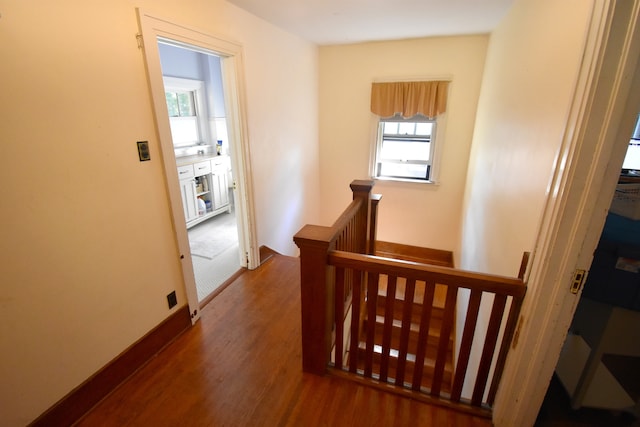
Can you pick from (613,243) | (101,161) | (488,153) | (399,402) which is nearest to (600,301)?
(613,243)

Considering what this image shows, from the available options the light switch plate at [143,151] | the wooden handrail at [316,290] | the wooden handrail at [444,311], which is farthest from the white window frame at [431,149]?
the light switch plate at [143,151]

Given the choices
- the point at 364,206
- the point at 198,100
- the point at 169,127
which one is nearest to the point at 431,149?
the point at 364,206

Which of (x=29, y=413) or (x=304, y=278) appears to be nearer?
(x=29, y=413)

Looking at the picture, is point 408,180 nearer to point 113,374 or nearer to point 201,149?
point 201,149

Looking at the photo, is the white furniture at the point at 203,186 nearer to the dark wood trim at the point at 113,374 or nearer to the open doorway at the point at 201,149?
the open doorway at the point at 201,149

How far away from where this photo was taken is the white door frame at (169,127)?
159cm

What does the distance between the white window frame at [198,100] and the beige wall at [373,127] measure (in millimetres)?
2008

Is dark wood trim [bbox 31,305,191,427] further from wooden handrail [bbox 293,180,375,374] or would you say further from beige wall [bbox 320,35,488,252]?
beige wall [bbox 320,35,488,252]

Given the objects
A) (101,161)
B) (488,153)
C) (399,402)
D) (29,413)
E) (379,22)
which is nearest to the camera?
(29,413)

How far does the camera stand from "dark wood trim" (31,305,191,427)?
1.38m

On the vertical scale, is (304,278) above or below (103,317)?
above

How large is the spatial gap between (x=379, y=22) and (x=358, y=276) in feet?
8.20

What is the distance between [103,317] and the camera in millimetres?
1524

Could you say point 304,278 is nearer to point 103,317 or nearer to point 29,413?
point 103,317
